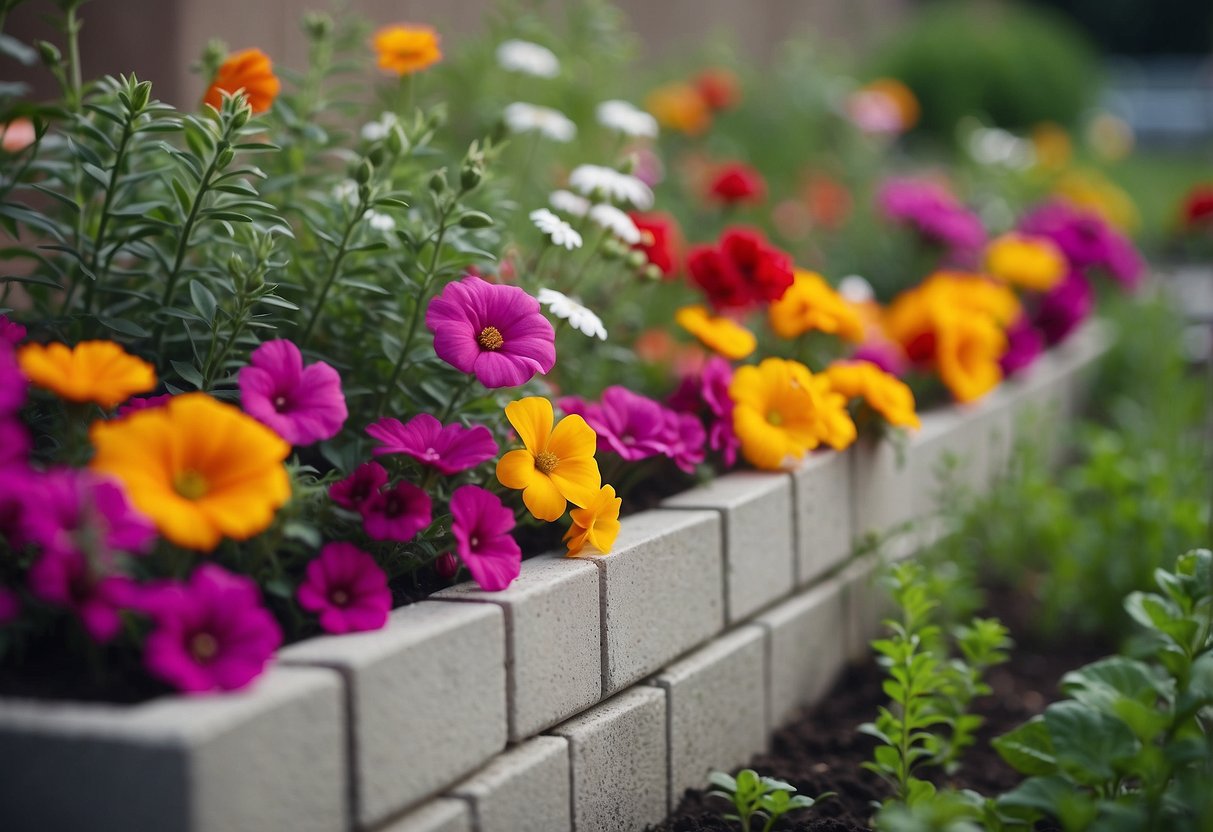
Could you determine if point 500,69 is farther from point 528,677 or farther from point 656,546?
point 528,677

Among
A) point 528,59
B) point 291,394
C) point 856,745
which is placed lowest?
point 856,745

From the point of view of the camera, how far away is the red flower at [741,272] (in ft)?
7.30

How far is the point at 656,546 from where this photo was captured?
181cm

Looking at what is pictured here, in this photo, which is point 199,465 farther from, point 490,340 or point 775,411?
point 775,411

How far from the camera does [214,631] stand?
1248 mm

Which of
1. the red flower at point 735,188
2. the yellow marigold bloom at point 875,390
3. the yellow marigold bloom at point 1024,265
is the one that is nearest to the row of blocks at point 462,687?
the yellow marigold bloom at point 875,390

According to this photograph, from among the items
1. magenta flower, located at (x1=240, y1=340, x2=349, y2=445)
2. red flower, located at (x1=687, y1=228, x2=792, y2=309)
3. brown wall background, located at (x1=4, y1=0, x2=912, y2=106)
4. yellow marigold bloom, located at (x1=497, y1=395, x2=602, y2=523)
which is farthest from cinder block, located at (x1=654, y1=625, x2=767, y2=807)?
brown wall background, located at (x1=4, y1=0, x2=912, y2=106)

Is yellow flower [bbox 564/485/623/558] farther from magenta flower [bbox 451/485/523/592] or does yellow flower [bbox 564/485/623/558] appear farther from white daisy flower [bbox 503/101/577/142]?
white daisy flower [bbox 503/101/577/142]

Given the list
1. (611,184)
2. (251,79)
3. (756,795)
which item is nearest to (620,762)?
(756,795)

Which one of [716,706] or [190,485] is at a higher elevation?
[190,485]

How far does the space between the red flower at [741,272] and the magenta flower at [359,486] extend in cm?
91

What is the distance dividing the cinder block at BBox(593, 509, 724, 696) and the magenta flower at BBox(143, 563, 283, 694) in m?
0.56

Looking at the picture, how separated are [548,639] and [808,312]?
1023 mm

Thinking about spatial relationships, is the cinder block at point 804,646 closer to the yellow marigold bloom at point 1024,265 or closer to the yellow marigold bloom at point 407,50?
the yellow marigold bloom at point 407,50
